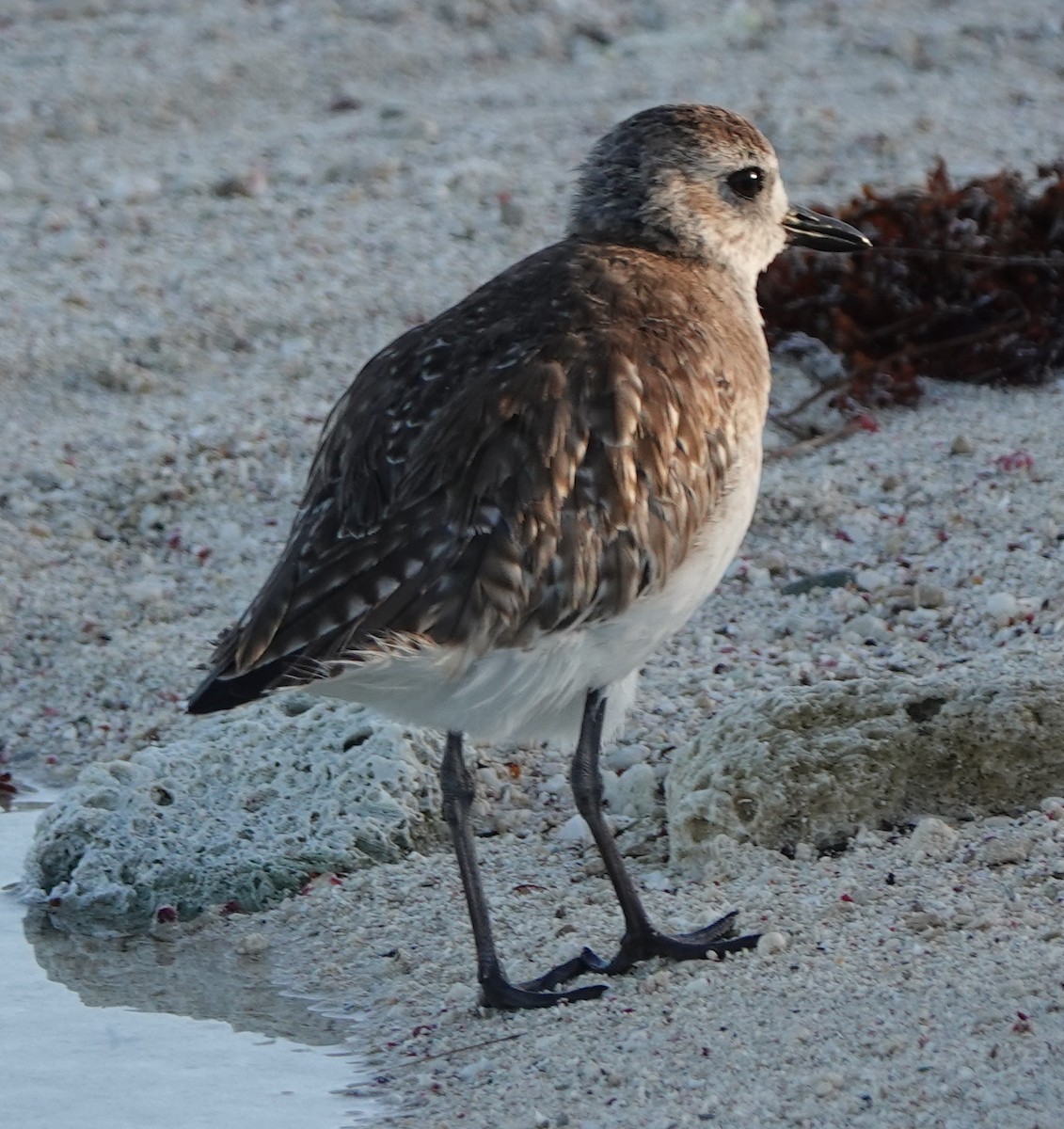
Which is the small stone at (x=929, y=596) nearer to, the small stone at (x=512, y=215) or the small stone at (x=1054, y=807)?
the small stone at (x=1054, y=807)

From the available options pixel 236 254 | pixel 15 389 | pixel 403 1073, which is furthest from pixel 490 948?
pixel 236 254

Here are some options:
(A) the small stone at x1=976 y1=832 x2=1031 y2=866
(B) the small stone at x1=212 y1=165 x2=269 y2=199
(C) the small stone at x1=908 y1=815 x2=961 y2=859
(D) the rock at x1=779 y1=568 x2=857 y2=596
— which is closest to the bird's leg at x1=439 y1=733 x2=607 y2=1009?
(C) the small stone at x1=908 y1=815 x2=961 y2=859

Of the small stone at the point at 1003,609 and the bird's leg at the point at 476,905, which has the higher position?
the small stone at the point at 1003,609

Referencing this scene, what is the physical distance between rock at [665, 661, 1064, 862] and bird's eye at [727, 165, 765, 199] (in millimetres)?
1339

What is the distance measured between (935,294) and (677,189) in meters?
2.91

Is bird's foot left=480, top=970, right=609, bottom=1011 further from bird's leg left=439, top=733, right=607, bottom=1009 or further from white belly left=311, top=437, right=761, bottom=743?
white belly left=311, top=437, right=761, bottom=743

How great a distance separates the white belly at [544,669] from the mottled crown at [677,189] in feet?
2.40

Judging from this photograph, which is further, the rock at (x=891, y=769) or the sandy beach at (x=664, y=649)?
the rock at (x=891, y=769)

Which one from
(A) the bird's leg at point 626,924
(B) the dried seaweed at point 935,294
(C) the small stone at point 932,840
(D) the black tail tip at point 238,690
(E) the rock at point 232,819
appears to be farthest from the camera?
(B) the dried seaweed at point 935,294

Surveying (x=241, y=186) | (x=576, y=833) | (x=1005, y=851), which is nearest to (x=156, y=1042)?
(x=576, y=833)

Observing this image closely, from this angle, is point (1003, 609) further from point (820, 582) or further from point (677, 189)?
point (677, 189)

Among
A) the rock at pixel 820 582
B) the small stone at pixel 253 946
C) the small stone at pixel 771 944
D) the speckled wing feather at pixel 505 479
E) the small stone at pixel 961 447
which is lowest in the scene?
the small stone at pixel 253 946

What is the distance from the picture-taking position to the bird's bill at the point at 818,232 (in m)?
5.64

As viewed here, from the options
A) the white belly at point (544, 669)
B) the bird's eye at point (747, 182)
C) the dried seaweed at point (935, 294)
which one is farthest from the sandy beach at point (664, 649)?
the bird's eye at point (747, 182)
